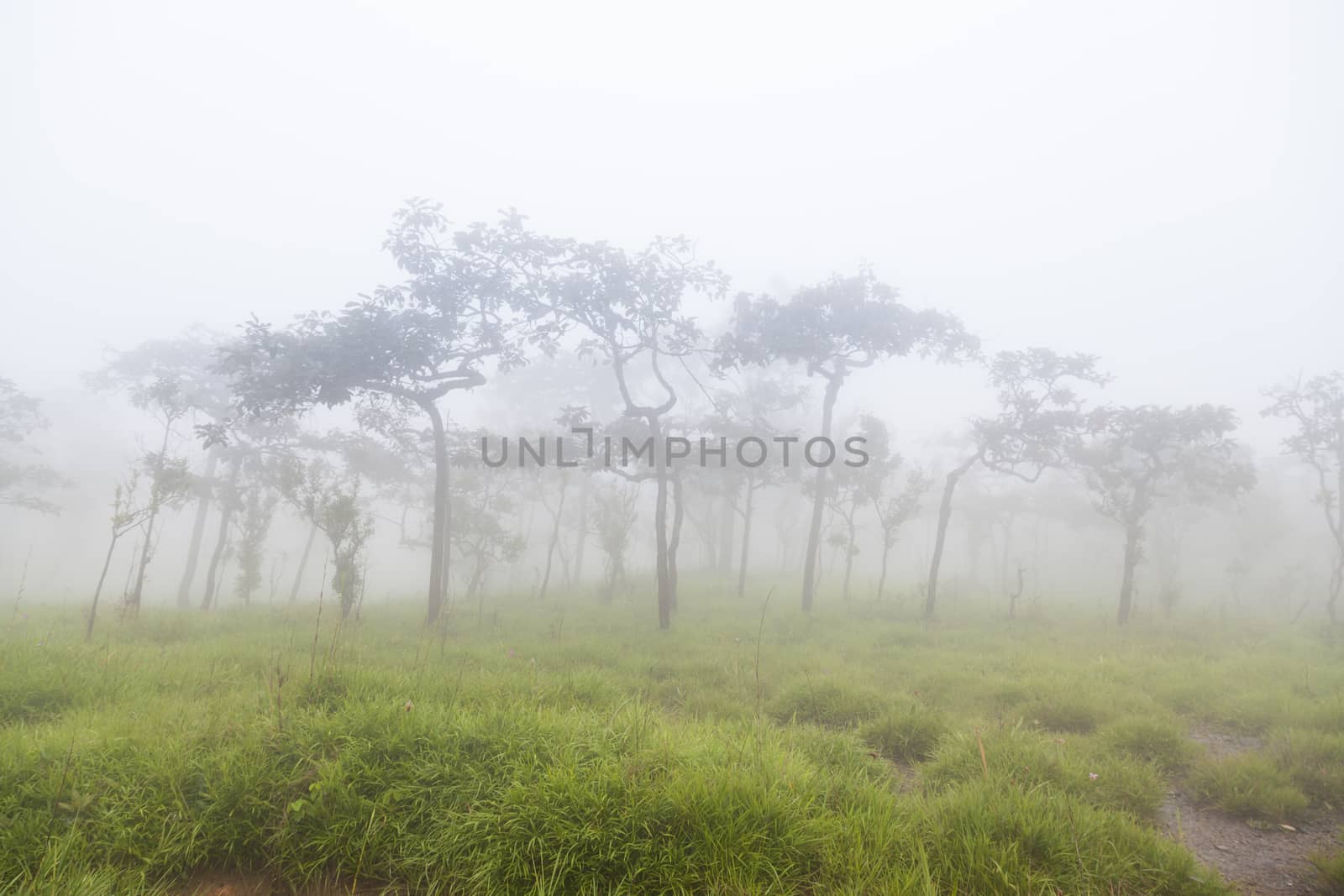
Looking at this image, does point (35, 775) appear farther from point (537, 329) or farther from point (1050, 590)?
point (1050, 590)

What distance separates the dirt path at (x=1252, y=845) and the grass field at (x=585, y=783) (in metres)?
0.16

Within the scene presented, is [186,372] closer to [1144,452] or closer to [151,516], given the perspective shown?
[151,516]

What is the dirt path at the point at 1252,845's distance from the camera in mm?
4219

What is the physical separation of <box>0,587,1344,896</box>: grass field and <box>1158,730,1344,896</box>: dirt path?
0.16 metres

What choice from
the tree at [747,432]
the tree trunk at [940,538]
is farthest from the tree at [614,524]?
the tree trunk at [940,538]

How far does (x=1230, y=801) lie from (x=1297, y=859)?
1.06 metres

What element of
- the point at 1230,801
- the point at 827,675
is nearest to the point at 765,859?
the point at 1230,801

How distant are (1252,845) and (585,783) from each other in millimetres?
6094

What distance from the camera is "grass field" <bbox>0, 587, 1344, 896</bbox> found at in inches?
134

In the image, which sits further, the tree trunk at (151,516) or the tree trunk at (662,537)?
the tree trunk at (662,537)

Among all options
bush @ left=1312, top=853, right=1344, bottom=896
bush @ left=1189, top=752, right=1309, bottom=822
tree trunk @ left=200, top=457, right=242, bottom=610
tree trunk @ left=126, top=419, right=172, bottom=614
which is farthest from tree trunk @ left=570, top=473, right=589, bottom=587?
bush @ left=1312, top=853, right=1344, bottom=896

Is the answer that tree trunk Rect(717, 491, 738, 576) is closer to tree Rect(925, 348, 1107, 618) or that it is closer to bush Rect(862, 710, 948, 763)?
tree Rect(925, 348, 1107, 618)

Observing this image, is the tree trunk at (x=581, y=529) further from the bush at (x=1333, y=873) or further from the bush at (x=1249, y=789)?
the bush at (x=1333, y=873)

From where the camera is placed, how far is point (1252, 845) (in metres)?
4.91
